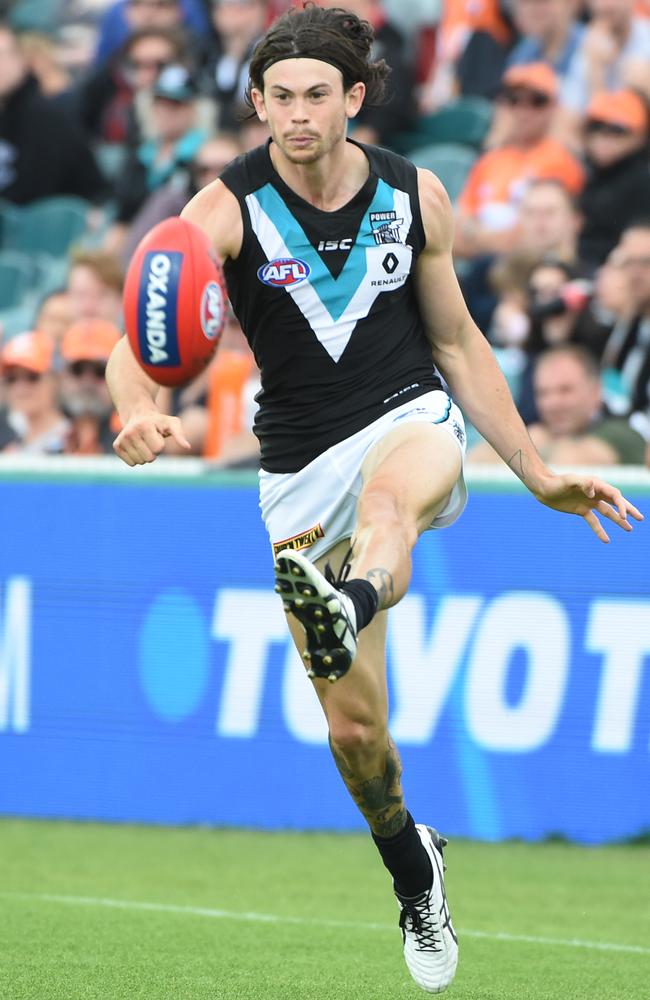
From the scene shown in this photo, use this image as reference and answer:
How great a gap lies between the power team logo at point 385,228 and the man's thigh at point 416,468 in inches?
23.6

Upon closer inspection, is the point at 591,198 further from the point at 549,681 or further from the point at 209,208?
the point at 209,208

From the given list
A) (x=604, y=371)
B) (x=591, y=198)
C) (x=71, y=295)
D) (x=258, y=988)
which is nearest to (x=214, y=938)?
(x=258, y=988)

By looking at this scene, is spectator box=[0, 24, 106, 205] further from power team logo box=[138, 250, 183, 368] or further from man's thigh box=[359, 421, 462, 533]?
power team logo box=[138, 250, 183, 368]

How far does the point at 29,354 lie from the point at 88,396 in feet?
1.98

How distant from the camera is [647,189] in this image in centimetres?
1080

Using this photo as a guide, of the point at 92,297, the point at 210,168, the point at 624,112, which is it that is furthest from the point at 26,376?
the point at 624,112

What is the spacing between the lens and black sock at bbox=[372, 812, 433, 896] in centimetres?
566

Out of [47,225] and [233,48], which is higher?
[233,48]

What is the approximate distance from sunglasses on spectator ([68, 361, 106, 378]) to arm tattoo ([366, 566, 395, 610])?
6.32 metres

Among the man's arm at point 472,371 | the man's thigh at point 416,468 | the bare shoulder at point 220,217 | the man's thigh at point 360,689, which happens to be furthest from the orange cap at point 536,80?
the man's thigh at point 360,689

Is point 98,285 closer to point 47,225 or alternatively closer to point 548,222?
point 47,225

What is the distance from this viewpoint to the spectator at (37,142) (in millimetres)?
14711

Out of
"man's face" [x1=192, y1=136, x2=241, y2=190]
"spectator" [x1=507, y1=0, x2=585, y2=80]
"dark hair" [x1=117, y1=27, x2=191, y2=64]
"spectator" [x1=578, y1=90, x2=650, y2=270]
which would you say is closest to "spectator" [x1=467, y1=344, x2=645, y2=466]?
"spectator" [x1=578, y1=90, x2=650, y2=270]

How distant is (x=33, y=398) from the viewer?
11281mm
